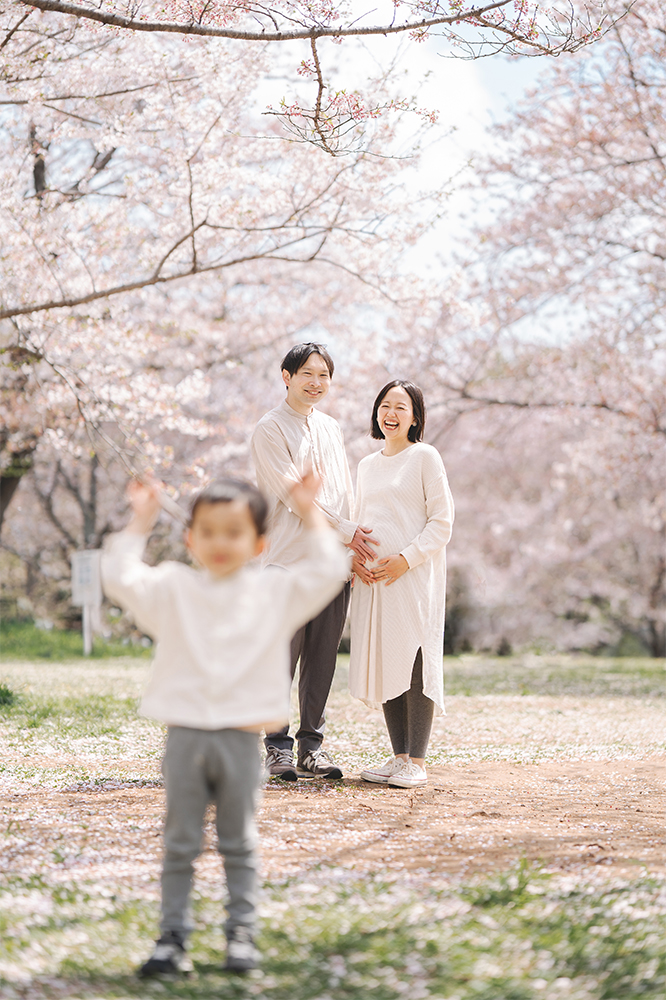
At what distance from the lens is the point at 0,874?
3.02 meters

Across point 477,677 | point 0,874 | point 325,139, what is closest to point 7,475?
point 477,677

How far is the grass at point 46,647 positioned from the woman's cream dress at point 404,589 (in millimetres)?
10311

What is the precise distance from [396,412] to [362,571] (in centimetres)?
84

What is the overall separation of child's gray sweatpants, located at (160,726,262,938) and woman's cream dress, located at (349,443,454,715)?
2.26m

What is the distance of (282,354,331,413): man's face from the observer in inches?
187

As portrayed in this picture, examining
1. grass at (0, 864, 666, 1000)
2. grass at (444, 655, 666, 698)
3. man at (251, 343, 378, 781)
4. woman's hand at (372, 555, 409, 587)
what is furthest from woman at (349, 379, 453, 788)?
grass at (444, 655, 666, 698)

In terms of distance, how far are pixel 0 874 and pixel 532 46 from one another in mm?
4759

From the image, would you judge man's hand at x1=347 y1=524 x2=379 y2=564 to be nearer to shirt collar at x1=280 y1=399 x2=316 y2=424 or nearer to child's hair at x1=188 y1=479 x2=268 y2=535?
shirt collar at x1=280 y1=399 x2=316 y2=424

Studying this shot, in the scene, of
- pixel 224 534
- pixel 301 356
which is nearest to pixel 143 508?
pixel 224 534

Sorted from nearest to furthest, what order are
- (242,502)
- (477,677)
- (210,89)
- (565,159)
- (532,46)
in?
(242,502)
(532,46)
(210,89)
(565,159)
(477,677)

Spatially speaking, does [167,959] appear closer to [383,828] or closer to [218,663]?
[218,663]

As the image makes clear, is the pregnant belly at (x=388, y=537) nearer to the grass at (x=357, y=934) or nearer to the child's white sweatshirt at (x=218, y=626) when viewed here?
the grass at (x=357, y=934)

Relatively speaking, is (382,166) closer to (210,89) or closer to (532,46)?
(210,89)

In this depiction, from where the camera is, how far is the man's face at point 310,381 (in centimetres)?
475
